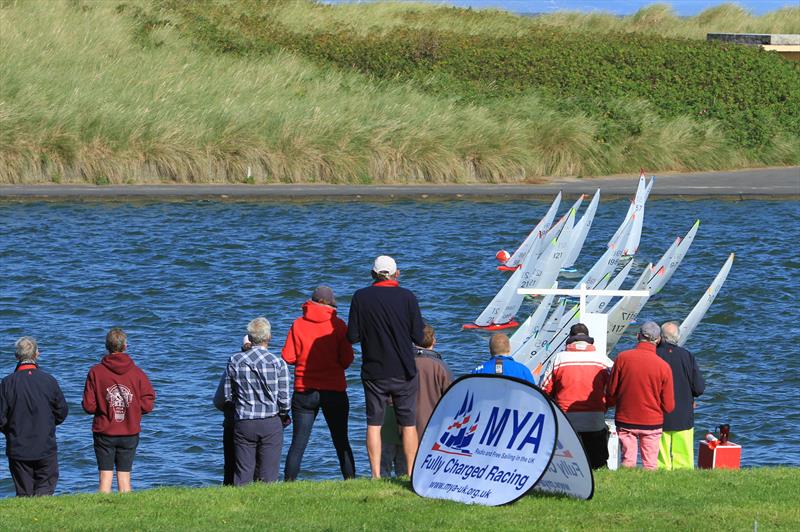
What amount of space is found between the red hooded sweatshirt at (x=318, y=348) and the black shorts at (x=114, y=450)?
1.53 metres

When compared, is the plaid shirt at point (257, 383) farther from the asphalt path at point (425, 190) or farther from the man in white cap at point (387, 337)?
the asphalt path at point (425, 190)

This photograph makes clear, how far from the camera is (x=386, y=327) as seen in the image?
37.7 ft

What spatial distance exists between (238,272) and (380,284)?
21820mm

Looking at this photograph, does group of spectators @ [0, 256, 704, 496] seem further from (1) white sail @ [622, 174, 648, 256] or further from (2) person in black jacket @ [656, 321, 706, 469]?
(1) white sail @ [622, 174, 648, 256]

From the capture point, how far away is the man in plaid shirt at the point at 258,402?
37.0ft

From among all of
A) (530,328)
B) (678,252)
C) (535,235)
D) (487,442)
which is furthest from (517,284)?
(487,442)

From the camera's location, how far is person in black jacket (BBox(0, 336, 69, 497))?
11.4 metres

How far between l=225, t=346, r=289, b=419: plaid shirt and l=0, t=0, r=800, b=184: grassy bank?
104 feet

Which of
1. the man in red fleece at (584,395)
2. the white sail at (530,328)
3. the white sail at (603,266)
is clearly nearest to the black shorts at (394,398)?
the man in red fleece at (584,395)

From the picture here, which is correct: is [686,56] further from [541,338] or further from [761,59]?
[541,338]

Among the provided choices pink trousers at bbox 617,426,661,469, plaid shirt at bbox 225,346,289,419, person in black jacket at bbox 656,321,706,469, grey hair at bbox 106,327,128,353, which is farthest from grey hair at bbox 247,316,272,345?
person in black jacket at bbox 656,321,706,469

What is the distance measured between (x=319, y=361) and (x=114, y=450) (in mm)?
1919

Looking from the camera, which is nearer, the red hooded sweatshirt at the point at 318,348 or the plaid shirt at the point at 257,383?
the plaid shirt at the point at 257,383

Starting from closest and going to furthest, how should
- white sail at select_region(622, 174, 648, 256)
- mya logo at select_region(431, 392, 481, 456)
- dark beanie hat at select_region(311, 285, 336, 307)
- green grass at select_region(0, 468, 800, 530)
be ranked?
green grass at select_region(0, 468, 800, 530) < mya logo at select_region(431, 392, 481, 456) < dark beanie hat at select_region(311, 285, 336, 307) < white sail at select_region(622, 174, 648, 256)
